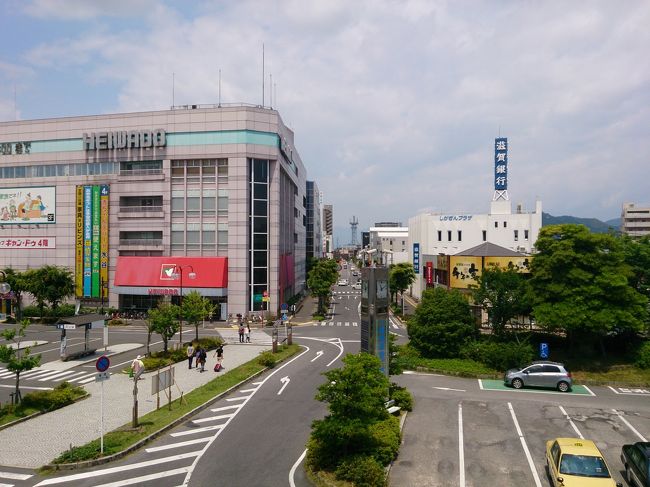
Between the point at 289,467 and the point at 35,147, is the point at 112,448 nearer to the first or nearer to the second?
the point at 289,467

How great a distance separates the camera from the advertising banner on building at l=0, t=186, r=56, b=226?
6206 centimetres

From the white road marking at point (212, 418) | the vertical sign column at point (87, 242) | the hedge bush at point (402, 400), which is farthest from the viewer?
the vertical sign column at point (87, 242)

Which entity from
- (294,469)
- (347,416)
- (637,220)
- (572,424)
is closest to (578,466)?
(347,416)

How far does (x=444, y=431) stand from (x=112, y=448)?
13236mm

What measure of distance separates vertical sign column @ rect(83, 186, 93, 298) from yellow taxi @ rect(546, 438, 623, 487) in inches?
2310

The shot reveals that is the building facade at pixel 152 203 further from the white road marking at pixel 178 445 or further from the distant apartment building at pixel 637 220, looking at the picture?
the distant apartment building at pixel 637 220

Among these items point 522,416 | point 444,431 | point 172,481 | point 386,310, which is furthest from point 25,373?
point 522,416

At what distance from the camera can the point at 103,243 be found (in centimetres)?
6028

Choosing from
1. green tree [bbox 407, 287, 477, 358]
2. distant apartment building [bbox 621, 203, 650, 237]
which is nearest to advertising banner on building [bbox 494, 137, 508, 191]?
green tree [bbox 407, 287, 477, 358]

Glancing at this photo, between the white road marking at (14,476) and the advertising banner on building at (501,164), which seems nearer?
the white road marking at (14,476)

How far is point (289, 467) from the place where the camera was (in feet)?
53.8

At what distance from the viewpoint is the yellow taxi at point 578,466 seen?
1383 centimetres

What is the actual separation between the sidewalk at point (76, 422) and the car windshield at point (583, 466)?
678 inches

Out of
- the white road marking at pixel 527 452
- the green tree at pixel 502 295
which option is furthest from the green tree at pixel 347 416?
the green tree at pixel 502 295
